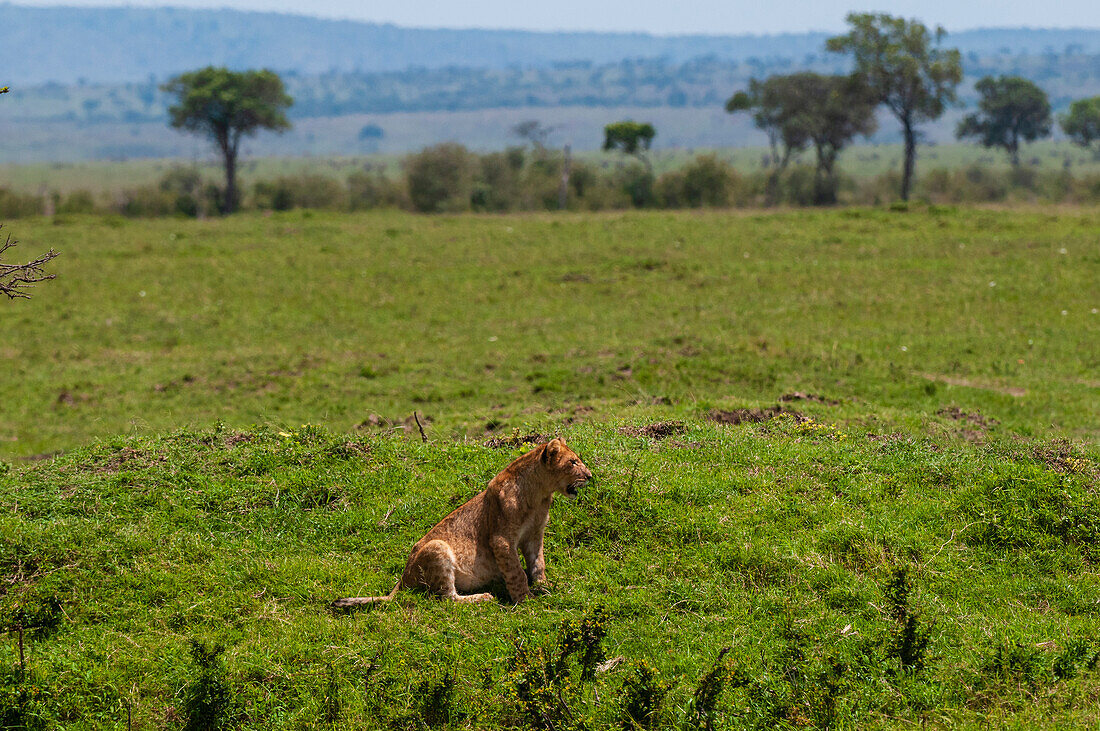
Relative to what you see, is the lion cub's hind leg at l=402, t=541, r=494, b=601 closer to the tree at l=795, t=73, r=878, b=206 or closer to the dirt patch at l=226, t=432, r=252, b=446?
the dirt patch at l=226, t=432, r=252, b=446

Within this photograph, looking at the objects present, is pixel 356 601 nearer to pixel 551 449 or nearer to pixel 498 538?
pixel 498 538

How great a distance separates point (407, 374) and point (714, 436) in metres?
8.97

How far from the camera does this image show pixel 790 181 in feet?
229

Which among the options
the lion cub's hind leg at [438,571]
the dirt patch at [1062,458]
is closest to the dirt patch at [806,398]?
the dirt patch at [1062,458]

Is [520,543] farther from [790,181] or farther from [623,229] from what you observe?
[790,181]

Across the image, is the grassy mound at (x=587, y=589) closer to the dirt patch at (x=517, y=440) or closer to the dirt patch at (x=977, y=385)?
the dirt patch at (x=517, y=440)

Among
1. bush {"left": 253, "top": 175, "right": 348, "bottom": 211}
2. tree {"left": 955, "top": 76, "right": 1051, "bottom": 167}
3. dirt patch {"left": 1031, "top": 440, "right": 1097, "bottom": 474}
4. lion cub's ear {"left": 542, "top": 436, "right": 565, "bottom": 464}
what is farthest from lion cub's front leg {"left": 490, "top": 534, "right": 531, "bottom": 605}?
tree {"left": 955, "top": 76, "right": 1051, "bottom": 167}

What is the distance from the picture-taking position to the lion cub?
310 inches

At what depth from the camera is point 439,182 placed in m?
61.3

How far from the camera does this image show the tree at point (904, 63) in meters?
52.3

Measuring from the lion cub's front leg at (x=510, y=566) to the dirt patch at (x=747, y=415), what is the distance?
550cm

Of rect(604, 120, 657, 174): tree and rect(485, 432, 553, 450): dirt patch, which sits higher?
rect(604, 120, 657, 174): tree

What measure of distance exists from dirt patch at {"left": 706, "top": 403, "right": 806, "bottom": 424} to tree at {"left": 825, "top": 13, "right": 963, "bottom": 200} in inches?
1792

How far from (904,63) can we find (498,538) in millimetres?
51998
